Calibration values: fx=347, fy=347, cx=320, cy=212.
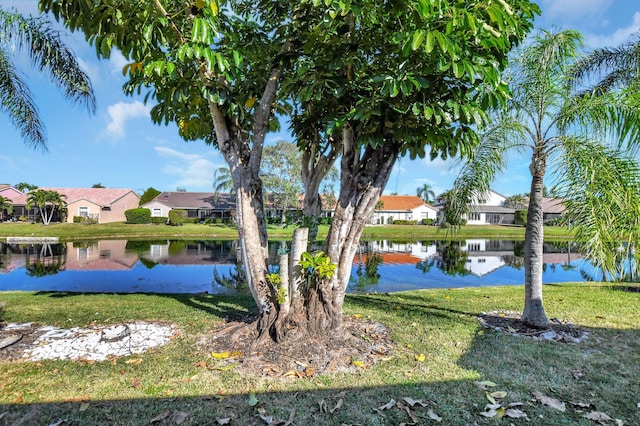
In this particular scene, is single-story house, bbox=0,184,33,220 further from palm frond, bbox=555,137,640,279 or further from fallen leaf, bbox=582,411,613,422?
fallen leaf, bbox=582,411,613,422

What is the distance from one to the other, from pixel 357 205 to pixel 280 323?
1.84 m

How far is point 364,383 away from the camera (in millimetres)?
3559

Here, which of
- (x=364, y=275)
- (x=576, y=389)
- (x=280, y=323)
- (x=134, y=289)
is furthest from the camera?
(x=364, y=275)

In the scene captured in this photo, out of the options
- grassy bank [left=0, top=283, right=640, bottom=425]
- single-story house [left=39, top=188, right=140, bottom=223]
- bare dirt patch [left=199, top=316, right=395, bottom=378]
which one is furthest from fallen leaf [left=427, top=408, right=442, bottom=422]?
single-story house [left=39, top=188, right=140, bottom=223]

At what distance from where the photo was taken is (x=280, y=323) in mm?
4484

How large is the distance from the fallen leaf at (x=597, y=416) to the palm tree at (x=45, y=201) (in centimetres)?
4573

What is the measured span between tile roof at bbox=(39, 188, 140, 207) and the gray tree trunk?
47166mm

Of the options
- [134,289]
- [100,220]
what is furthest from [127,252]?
[100,220]

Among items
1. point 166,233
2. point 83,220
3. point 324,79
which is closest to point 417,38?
point 324,79

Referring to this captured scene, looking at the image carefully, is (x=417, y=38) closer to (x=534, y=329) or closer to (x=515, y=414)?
(x=515, y=414)

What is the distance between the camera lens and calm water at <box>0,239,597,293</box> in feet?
37.9

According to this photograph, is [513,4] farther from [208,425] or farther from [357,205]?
[208,425]

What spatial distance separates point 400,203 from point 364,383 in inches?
2055

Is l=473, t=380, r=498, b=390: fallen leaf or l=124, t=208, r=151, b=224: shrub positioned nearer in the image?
l=473, t=380, r=498, b=390: fallen leaf
